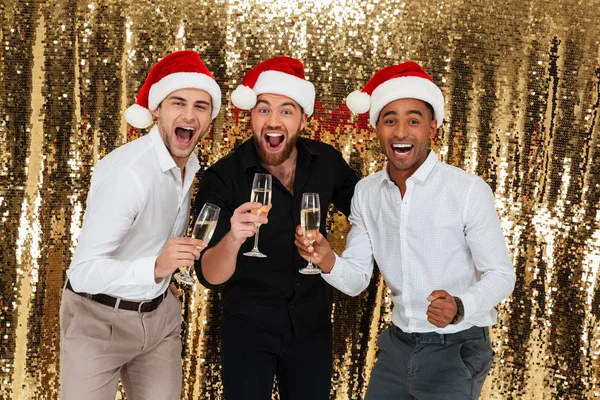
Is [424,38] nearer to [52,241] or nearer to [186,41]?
[186,41]

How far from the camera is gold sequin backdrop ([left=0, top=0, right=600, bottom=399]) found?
8.93ft

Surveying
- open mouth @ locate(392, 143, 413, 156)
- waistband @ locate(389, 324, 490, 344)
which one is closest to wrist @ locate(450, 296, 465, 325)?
waistband @ locate(389, 324, 490, 344)

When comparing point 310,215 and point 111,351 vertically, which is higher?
point 310,215

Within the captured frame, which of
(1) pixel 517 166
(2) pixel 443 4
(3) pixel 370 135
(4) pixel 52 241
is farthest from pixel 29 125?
(1) pixel 517 166

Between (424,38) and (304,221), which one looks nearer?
(304,221)

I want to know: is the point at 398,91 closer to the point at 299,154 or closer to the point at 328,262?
the point at 299,154

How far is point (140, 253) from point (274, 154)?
0.58 metres

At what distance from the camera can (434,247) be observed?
1.99m

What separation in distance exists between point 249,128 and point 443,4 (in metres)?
1.02

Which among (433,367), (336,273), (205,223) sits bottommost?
(433,367)

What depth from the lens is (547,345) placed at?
9.34 feet

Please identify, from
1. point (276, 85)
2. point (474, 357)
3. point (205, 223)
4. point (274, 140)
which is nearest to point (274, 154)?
point (274, 140)

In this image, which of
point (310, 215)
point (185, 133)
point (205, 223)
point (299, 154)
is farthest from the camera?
point (299, 154)

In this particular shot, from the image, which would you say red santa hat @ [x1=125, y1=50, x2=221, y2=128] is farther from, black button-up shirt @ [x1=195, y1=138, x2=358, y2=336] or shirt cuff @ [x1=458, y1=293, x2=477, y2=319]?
shirt cuff @ [x1=458, y1=293, x2=477, y2=319]
